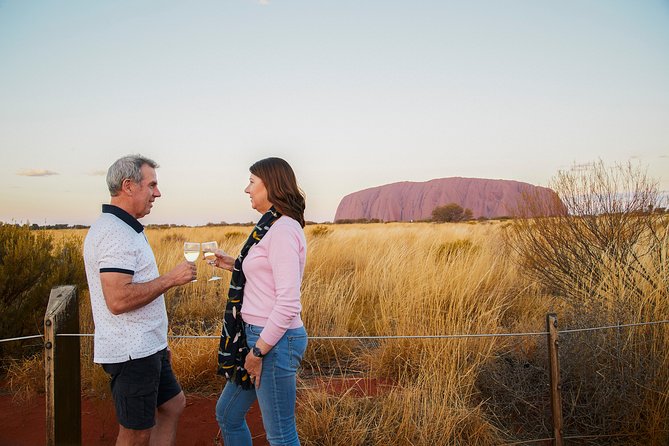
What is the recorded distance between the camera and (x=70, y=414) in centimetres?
286

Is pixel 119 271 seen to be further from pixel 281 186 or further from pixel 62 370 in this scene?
pixel 62 370

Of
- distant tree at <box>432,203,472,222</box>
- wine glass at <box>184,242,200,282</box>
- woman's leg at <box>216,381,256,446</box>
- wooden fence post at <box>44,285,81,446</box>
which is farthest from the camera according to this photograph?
distant tree at <box>432,203,472,222</box>

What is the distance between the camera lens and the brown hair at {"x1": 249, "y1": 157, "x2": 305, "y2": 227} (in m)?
2.25

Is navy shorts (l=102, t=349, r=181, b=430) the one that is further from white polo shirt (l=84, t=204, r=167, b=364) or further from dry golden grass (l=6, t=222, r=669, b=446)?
dry golden grass (l=6, t=222, r=669, b=446)

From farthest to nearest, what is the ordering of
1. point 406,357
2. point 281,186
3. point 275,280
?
1. point 406,357
2. point 281,186
3. point 275,280

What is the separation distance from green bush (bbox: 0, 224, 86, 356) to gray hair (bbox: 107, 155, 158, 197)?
148 inches

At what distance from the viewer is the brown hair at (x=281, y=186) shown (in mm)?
2252

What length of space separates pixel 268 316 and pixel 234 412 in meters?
0.50

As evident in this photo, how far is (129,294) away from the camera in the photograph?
2170 mm

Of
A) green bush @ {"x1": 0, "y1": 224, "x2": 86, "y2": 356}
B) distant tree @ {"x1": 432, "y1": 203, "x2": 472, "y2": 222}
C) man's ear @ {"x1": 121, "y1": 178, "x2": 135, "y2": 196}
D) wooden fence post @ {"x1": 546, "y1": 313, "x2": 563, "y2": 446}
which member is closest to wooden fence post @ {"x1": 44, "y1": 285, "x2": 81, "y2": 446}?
man's ear @ {"x1": 121, "y1": 178, "x2": 135, "y2": 196}

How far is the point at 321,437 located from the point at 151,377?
1462 millimetres

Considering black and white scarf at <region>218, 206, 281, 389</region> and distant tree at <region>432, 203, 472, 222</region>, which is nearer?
black and white scarf at <region>218, 206, 281, 389</region>

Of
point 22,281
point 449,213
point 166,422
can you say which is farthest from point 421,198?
point 166,422

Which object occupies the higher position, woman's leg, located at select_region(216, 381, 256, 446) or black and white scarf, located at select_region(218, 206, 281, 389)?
black and white scarf, located at select_region(218, 206, 281, 389)
